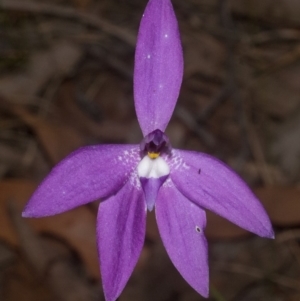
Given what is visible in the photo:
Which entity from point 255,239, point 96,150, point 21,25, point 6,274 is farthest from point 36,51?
point 96,150

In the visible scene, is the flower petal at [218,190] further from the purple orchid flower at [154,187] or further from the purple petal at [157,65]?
the purple petal at [157,65]

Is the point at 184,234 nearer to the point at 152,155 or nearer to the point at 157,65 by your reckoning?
the point at 152,155

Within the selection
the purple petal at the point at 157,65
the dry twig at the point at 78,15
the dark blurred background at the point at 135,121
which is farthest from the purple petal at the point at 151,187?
the dry twig at the point at 78,15

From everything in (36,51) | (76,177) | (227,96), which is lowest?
(227,96)

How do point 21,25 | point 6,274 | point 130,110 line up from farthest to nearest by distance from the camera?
point 21,25 < point 130,110 < point 6,274

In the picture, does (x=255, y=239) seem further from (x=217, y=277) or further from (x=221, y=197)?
(x=221, y=197)

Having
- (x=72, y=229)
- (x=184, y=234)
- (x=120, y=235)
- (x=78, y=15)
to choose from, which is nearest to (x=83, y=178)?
(x=120, y=235)

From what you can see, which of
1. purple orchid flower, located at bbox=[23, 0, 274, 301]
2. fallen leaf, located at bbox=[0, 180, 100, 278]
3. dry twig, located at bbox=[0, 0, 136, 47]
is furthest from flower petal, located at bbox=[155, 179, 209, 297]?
dry twig, located at bbox=[0, 0, 136, 47]

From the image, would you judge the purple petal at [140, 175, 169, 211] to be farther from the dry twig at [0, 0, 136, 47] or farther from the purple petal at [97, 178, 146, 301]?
the dry twig at [0, 0, 136, 47]
